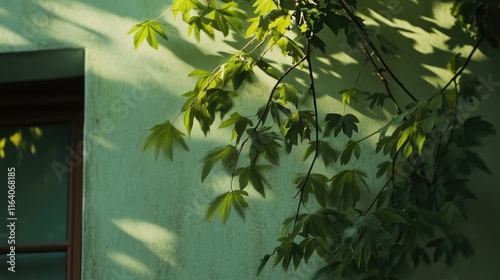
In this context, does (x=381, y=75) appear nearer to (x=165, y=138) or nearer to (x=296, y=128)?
(x=296, y=128)

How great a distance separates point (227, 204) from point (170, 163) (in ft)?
1.25

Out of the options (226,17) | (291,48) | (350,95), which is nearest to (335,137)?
(350,95)

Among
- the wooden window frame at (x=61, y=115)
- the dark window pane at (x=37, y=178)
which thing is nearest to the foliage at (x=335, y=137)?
the wooden window frame at (x=61, y=115)

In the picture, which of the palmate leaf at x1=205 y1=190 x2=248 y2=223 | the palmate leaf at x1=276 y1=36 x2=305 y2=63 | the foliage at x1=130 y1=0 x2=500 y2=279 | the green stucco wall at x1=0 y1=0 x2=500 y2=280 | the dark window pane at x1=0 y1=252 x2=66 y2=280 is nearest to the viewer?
the foliage at x1=130 y1=0 x2=500 y2=279

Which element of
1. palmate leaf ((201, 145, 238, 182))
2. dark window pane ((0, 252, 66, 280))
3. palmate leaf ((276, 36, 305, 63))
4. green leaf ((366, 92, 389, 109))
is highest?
palmate leaf ((276, 36, 305, 63))

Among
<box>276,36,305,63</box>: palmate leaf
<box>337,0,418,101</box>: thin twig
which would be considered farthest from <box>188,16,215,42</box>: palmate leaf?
<box>337,0,418,101</box>: thin twig

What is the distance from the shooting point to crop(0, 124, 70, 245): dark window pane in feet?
13.5

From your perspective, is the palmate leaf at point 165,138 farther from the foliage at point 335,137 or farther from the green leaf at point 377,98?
the green leaf at point 377,98

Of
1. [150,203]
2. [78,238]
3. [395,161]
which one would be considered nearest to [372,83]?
[395,161]

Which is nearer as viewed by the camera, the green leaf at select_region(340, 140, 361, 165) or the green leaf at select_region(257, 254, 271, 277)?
the green leaf at select_region(257, 254, 271, 277)

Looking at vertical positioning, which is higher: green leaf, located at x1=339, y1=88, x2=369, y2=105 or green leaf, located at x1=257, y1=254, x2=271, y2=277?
green leaf, located at x1=339, y1=88, x2=369, y2=105

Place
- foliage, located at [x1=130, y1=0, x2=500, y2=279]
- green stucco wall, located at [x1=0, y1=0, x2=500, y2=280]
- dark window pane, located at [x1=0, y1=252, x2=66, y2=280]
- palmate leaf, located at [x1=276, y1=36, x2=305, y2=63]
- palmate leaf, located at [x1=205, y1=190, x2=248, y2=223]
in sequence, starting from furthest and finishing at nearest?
dark window pane, located at [x1=0, y1=252, x2=66, y2=280]
green stucco wall, located at [x1=0, y1=0, x2=500, y2=280]
palmate leaf, located at [x1=276, y1=36, x2=305, y2=63]
palmate leaf, located at [x1=205, y1=190, x2=248, y2=223]
foliage, located at [x1=130, y1=0, x2=500, y2=279]

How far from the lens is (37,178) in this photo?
164 inches

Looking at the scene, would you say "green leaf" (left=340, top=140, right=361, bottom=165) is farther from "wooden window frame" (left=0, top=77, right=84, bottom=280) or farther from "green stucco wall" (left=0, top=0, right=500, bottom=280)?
"wooden window frame" (left=0, top=77, right=84, bottom=280)
